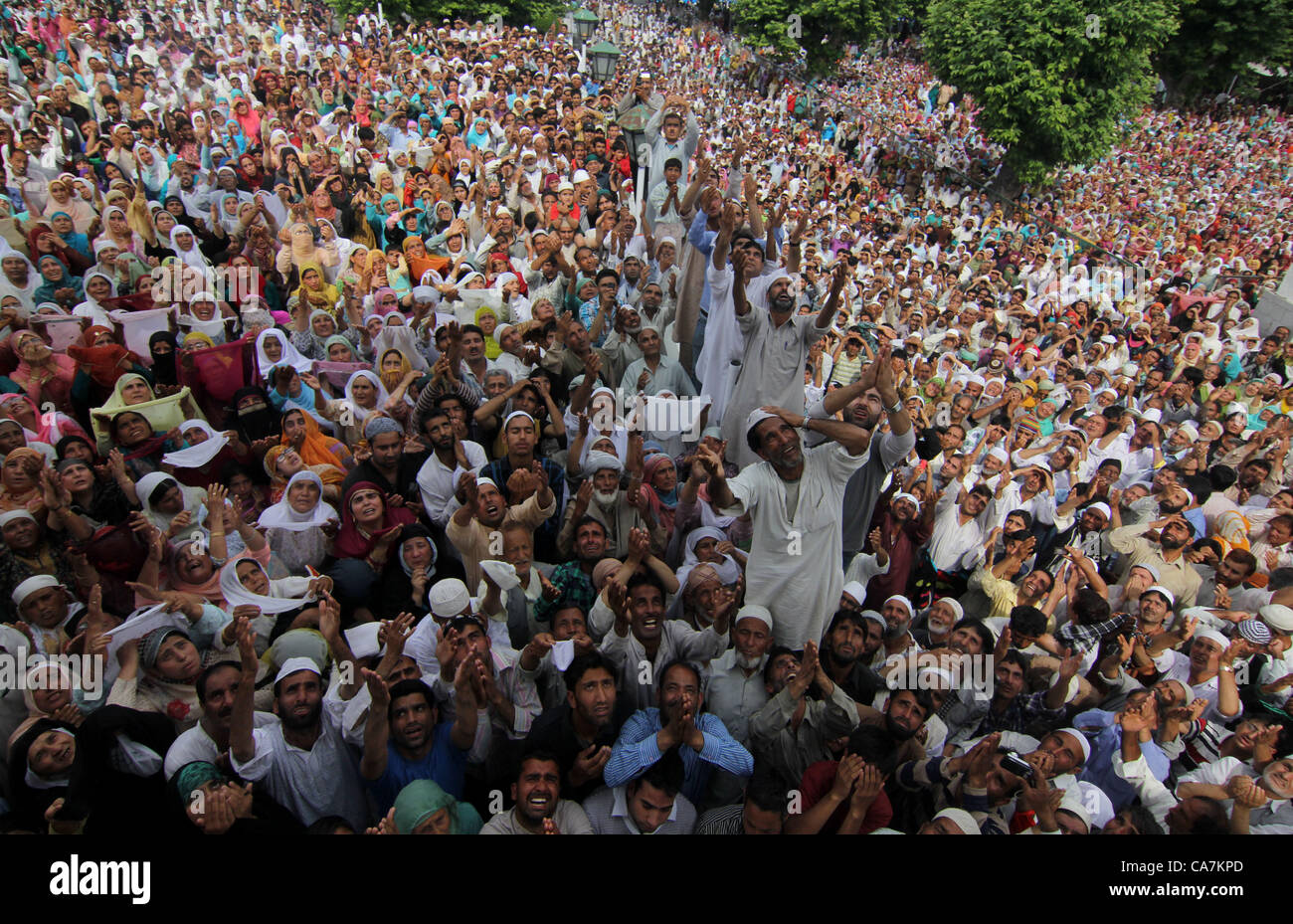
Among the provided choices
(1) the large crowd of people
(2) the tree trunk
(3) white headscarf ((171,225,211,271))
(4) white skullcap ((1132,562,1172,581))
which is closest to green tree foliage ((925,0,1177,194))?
(2) the tree trunk

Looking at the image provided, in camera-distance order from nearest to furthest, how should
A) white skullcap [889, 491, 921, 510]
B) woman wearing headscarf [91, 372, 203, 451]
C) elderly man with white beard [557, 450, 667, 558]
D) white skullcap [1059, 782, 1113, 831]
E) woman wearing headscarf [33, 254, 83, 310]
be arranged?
white skullcap [1059, 782, 1113, 831] → elderly man with white beard [557, 450, 667, 558] → woman wearing headscarf [91, 372, 203, 451] → white skullcap [889, 491, 921, 510] → woman wearing headscarf [33, 254, 83, 310]

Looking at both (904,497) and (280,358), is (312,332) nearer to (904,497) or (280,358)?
(280,358)

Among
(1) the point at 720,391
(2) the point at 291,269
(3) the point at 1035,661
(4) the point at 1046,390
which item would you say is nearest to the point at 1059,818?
(3) the point at 1035,661

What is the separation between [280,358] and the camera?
16.4 ft

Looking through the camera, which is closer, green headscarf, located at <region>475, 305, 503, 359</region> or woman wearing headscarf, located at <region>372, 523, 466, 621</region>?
woman wearing headscarf, located at <region>372, 523, 466, 621</region>

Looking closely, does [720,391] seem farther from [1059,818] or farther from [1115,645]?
[1059,818]

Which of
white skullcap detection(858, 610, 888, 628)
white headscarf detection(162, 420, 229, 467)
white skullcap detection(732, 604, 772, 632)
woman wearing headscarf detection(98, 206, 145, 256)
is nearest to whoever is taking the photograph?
white skullcap detection(732, 604, 772, 632)

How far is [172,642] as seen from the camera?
2883mm

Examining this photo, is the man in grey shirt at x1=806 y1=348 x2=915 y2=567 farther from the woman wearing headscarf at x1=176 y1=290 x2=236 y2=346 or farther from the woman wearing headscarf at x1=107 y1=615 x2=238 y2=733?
the woman wearing headscarf at x1=176 y1=290 x2=236 y2=346

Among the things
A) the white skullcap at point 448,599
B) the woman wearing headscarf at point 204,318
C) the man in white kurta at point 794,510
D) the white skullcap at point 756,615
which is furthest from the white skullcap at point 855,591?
the woman wearing headscarf at point 204,318

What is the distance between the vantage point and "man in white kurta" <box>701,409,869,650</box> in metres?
3.13

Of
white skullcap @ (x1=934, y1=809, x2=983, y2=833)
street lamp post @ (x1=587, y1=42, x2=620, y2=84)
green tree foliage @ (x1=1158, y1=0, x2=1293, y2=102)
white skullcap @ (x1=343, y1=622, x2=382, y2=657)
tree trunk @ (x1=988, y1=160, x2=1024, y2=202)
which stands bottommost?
white skullcap @ (x1=343, y1=622, x2=382, y2=657)

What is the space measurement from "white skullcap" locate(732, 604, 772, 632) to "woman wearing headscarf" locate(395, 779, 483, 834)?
138cm

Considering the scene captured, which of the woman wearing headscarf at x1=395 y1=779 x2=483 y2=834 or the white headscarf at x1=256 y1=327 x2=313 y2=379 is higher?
the white headscarf at x1=256 y1=327 x2=313 y2=379
